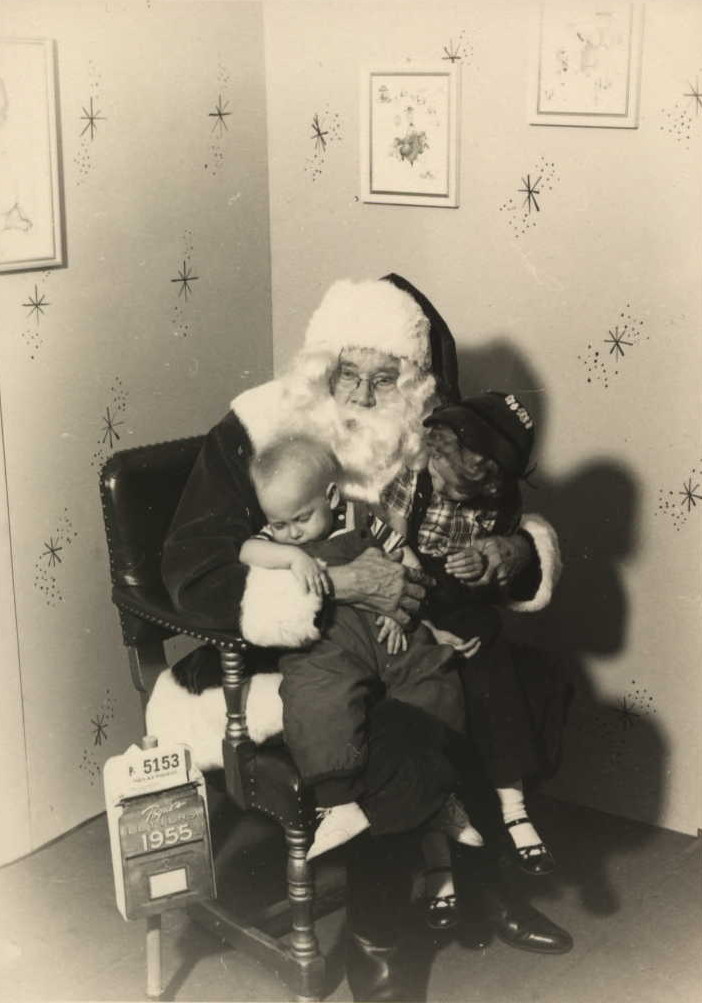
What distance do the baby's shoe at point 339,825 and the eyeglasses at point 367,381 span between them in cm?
92

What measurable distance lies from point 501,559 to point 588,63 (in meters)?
1.21

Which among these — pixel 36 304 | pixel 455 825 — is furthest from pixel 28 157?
pixel 455 825

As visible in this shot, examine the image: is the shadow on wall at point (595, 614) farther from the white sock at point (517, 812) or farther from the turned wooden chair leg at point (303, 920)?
the turned wooden chair leg at point (303, 920)

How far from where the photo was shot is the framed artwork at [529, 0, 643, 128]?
3.01 meters

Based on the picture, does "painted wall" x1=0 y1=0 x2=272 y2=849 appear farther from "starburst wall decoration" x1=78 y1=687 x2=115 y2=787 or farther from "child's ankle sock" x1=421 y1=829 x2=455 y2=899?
"child's ankle sock" x1=421 y1=829 x2=455 y2=899

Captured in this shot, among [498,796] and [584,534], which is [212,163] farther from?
[498,796]

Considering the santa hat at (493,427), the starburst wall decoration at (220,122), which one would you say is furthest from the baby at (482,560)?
the starburst wall decoration at (220,122)

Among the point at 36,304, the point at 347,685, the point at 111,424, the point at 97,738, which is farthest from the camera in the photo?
the point at 97,738

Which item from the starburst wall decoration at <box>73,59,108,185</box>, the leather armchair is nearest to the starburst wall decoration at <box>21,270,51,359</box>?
the starburst wall decoration at <box>73,59,108,185</box>

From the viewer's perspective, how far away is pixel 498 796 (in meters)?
2.82

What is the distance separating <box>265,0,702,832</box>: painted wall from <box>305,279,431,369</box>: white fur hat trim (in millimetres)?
490

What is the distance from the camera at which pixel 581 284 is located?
3250 mm

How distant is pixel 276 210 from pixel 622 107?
3.54 feet

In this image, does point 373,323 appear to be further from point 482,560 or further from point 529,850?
point 529,850
